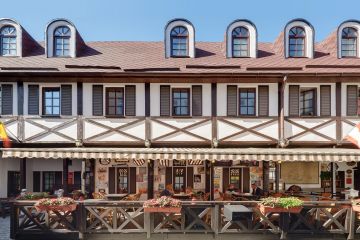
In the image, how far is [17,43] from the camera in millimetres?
15070

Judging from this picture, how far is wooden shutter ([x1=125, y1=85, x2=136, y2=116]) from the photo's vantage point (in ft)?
44.5

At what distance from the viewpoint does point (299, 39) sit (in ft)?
50.9

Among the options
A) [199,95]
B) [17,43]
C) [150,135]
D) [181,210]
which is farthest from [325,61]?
[17,43]

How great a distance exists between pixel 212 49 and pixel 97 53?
6.55 m

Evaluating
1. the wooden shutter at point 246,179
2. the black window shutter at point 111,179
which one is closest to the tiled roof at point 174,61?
the black window shutter at point 111,179

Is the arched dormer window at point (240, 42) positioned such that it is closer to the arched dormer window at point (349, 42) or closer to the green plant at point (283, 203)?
the arched dormer window at point (349, 42)

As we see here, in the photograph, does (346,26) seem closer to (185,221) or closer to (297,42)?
(297,42)

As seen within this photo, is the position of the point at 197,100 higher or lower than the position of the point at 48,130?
higher

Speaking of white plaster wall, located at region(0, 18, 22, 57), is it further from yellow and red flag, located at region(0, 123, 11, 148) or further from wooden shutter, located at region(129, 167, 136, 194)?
wooden shutter, located at region(129, 167, 136, 194)

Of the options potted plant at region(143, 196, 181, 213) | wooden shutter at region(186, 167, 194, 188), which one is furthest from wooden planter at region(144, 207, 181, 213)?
wooden shutter at region(186, 167, 194, 188)

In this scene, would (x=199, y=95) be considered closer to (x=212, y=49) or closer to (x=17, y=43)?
(x=212, y=49)

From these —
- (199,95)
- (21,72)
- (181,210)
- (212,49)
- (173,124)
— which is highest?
(212,49)

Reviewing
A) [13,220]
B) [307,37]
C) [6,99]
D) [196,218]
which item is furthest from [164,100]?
[307,37]

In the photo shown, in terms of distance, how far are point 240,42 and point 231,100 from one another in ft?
12.7
